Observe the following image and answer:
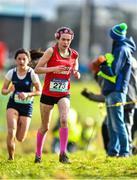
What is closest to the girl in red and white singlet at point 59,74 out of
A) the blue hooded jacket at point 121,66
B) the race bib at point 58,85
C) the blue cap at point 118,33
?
the race bib at point 58,85

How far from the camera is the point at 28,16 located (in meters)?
93.2

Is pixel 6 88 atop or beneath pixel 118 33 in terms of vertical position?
beneath

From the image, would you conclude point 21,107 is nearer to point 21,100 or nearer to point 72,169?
point 21,100

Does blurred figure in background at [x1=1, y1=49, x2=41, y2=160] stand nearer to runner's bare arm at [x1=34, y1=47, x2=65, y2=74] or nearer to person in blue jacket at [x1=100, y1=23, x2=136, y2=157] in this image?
runner's bare arm at [x1=34, y1=47, x2=65, y2=74]

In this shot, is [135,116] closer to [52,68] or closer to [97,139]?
[52,68]

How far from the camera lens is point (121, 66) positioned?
56.0 ft

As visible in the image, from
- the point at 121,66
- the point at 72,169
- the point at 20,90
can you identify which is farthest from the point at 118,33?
the point at 72,169

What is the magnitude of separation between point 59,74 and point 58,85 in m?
0.17

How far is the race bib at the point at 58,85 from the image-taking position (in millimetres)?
15281

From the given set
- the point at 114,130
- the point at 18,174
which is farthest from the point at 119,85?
the point at 18,174

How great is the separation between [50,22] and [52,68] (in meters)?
94.1

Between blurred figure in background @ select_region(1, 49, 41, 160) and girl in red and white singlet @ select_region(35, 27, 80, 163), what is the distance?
0.26m

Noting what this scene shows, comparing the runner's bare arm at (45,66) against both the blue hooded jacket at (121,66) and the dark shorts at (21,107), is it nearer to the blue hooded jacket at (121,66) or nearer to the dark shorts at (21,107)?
the dark shorts at (21,107)

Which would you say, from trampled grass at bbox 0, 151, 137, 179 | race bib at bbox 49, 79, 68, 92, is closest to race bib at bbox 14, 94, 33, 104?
race bib at bbox 49, 79, 68, 92
